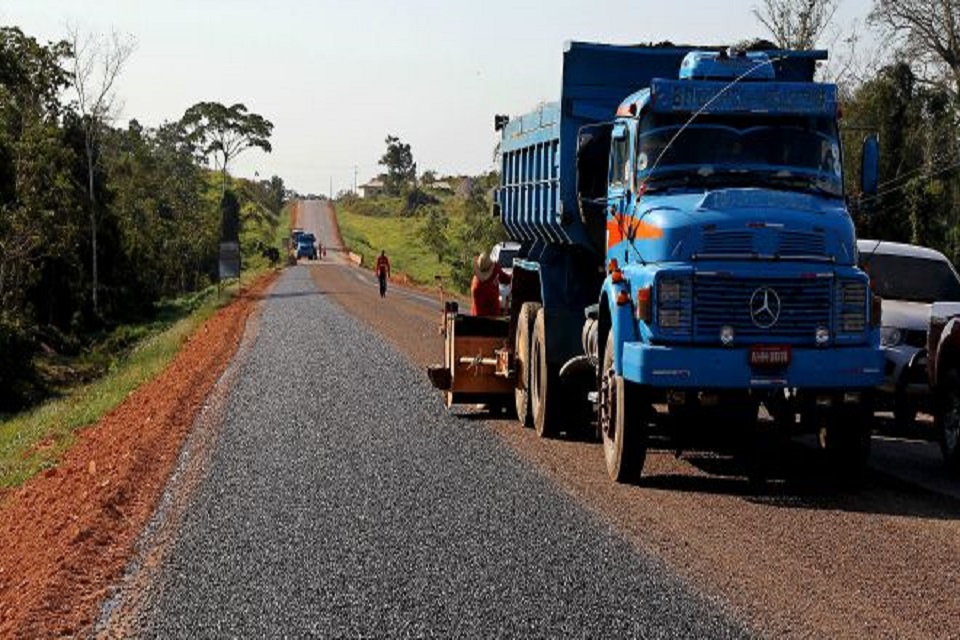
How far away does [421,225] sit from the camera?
5610 inches

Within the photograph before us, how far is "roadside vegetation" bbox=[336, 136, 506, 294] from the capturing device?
8156 cm

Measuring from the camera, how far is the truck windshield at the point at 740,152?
1200 cm

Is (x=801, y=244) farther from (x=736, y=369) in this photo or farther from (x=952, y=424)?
(x=952, y=424)

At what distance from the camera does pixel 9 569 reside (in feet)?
32.3

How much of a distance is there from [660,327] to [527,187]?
5.52 meters

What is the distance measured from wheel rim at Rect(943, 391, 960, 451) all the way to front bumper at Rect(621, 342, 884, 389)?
2215mm

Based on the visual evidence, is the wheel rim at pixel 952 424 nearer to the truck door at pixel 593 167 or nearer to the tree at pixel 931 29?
the truck door at pixel 593 167

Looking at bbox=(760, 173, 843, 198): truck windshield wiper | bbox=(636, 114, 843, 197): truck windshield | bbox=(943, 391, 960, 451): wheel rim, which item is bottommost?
bbox=(943, 391, 960, 451): wheel rim

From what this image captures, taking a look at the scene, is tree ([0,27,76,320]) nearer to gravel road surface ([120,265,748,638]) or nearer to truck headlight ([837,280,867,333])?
gravel road surface ([120,265,748,638])

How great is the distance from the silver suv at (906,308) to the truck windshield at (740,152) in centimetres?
135

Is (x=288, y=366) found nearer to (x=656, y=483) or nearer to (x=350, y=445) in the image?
(x=350, y=445)

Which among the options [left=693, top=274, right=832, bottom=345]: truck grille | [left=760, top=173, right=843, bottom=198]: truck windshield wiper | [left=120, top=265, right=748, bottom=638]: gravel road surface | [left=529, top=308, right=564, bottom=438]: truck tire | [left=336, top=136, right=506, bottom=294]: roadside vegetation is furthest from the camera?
[left=336, top=136, right=506, bottom=294]: roadside vegetation

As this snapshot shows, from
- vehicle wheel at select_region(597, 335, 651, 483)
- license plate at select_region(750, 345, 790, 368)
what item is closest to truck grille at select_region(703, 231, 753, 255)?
license plate at select_region(750, 345, 790, 368)

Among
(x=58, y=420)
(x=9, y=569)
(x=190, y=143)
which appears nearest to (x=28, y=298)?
(x=58, y=420)
